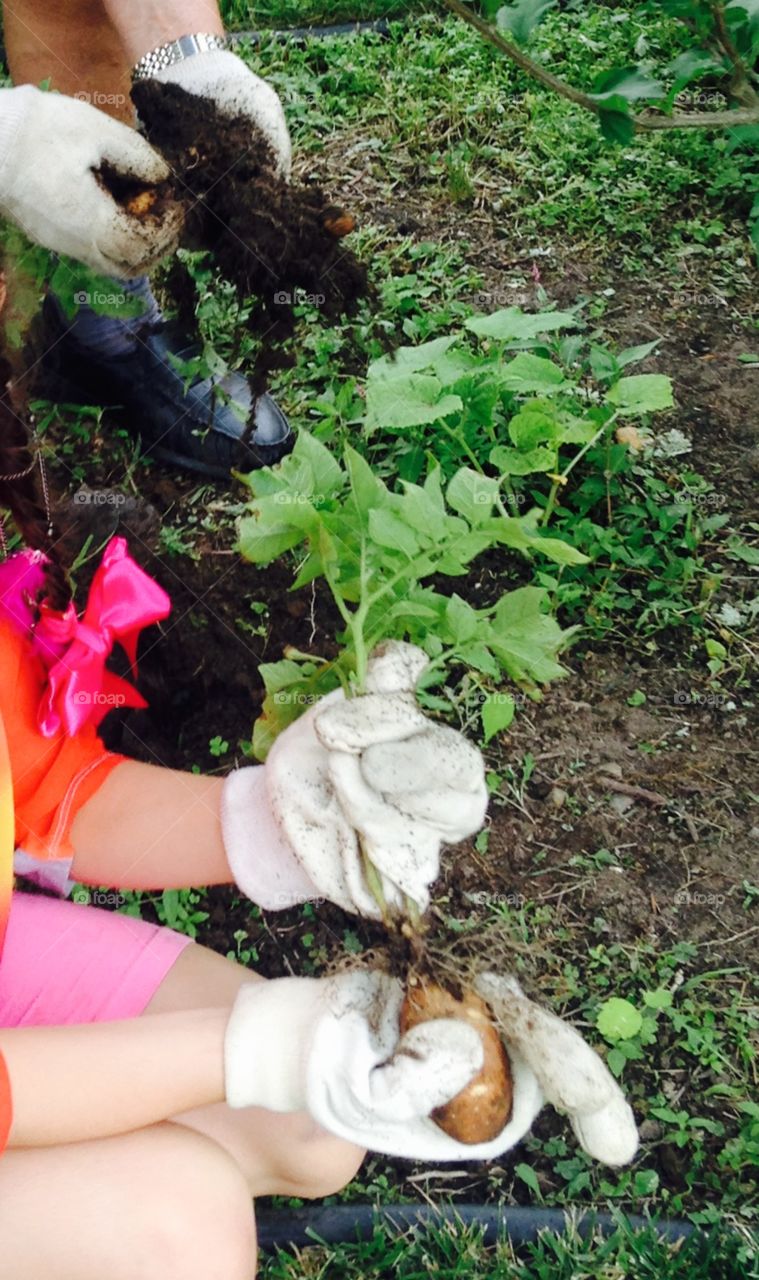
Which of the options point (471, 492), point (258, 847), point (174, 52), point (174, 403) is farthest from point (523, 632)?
point (174, 403)

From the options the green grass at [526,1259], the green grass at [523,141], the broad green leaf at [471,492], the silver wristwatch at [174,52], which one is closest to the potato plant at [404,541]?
the broad green leaf at [471,492]

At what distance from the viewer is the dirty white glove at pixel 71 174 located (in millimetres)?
1223

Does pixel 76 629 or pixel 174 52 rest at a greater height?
pixel 174 52

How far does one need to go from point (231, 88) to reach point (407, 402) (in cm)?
51

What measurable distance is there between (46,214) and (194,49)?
1.23 feet

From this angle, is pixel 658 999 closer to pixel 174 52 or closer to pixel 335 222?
pixel 335 222

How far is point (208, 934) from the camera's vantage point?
1648 millimetres

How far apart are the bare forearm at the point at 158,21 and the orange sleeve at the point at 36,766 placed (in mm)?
849

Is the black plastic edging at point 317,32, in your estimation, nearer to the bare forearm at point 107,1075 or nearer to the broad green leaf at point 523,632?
the broad green leaf at point 523,632

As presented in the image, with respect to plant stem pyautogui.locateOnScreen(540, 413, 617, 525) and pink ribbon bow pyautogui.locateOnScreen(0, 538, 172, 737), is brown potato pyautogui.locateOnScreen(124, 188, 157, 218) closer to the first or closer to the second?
pink ribbon bow pyautogui.locateOnScreen(0, 538, 172, 737)

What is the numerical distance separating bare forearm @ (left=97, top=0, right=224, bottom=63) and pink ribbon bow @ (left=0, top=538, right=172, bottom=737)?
0.73 m

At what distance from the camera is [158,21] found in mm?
1521

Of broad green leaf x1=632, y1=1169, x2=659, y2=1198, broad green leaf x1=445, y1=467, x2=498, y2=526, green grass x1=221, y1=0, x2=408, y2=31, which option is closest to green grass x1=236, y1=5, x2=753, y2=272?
green grass x1=221, y1=0, x2=408, y2=31

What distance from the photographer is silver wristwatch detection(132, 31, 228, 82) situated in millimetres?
1468
